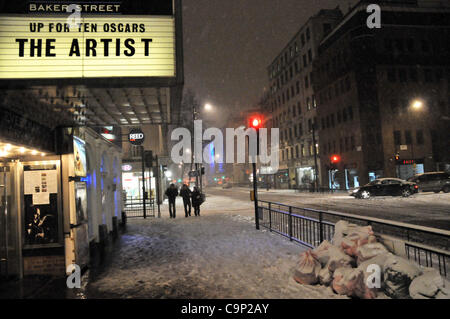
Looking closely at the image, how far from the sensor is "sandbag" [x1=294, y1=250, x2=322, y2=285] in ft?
18.3

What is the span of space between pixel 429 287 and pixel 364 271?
2.90 ft

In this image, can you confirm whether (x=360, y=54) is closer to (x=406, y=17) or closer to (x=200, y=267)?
→ (x=406, y=17)

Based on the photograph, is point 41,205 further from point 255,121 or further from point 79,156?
point 255,121

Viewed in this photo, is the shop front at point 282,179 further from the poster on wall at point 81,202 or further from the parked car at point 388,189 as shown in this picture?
the poster on wall at point 81,202

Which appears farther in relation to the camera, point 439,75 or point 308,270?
point 439,75

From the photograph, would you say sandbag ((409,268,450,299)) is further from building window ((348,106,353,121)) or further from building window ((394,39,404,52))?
building window ((394,39,404,52))

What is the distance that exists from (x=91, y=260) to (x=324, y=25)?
48235 millimetres

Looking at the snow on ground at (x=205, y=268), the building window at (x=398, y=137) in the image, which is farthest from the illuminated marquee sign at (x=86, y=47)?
the building window at (x=398, y=137)

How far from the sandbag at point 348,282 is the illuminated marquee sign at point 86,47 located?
14.7 ft

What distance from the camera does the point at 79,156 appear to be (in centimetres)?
761

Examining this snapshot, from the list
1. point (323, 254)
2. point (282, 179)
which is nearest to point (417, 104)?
point (282, 179)

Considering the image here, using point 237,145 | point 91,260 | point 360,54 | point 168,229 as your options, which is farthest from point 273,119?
point 91,260

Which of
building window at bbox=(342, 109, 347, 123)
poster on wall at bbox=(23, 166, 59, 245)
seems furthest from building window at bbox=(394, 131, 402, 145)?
poster on wall at bbox=(23, 166, 59, 245)
